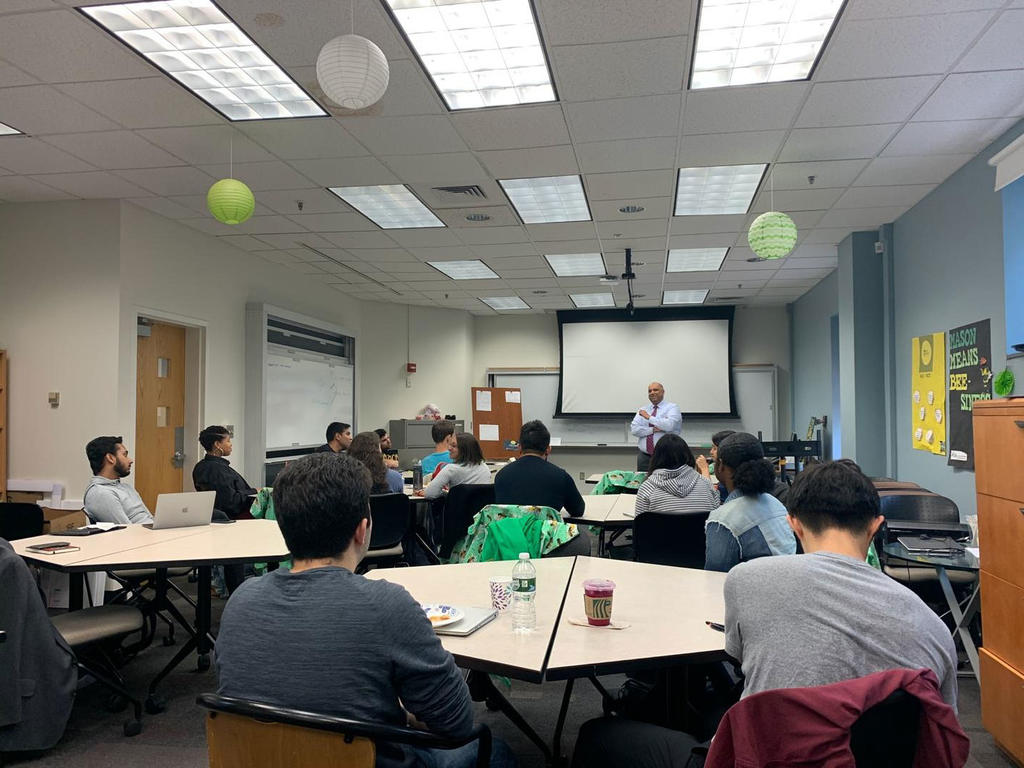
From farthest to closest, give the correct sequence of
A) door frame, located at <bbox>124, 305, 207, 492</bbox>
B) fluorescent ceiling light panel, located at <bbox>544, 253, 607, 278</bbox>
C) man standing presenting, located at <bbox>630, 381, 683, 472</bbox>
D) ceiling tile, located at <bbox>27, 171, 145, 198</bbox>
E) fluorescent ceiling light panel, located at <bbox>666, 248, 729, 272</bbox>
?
man standing presenting, located at <bbox>630, 381, 683, 472</bbox>, fluorescent ceiling light panel, located at <bbox>544, 253, 607, 278</bbox>, fluorescent ceiling light panel, located at <bbox>666, 248, 729, 272</bbox>, door frame, located at <bbox>124, 305, 207, 492</bbox>, ceiling tile, located at <bbox>27, 171, 145, 198</bbox>

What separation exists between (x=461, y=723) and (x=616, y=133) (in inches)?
143

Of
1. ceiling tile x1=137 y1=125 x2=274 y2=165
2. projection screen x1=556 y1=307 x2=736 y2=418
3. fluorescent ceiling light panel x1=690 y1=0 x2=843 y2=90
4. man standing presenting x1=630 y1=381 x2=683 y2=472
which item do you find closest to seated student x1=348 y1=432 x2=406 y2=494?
ceiling tile x1=137 y1=125 x2=274 y2=165

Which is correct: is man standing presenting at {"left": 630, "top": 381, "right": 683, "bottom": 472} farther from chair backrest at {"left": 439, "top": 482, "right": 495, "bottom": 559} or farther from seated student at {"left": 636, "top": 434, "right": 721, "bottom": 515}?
seated student at {"left": 636, "top": 434, "right": 721, "bottom": 515}

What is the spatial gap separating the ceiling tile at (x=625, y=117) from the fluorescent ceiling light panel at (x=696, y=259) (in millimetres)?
2982

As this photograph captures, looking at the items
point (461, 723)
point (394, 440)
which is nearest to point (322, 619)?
point (461, 723)

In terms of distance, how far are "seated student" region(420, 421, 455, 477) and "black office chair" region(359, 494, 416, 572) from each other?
4.18ft

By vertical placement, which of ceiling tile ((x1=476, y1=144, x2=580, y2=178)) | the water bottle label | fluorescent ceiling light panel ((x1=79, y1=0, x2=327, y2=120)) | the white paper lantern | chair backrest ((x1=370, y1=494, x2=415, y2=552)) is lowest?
chair backrest ((x1=370, y1=494, x2=415, y2=552))

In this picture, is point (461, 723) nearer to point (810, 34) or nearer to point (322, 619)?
point (322, 619)

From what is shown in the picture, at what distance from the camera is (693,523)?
133 inches

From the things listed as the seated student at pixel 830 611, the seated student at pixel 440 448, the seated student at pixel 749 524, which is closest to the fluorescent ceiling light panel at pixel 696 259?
the seated student at pixel 440 448

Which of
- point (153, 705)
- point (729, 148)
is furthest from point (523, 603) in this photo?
point (729, 148)

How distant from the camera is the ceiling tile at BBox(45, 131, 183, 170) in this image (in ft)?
14.3

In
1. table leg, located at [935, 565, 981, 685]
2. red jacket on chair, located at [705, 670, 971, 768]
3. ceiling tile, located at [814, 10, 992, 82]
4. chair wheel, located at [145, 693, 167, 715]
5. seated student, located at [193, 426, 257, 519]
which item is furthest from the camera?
seated student, located at [193, 426, 257, 519]

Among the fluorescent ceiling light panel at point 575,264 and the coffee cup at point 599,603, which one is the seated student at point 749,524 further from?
the fluorescent ceiling light panel at point 575,264
